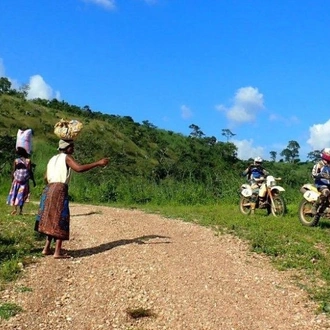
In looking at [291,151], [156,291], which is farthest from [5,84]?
[156,291]

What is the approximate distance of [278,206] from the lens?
13.2m

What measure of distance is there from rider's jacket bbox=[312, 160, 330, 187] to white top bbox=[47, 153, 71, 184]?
240 inches

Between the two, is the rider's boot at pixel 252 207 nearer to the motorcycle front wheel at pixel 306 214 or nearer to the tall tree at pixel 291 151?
the motorcycle front wheel at pixel 306 214

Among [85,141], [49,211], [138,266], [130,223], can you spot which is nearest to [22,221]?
[130,223]

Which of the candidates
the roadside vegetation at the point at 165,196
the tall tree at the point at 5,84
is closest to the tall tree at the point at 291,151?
the roadside vegetation at the point at 165,196

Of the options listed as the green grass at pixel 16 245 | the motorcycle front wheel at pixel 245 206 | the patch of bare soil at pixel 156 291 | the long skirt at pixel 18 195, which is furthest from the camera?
the motorcycle front wheel at pixel 245 206

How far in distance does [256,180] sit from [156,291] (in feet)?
28.1

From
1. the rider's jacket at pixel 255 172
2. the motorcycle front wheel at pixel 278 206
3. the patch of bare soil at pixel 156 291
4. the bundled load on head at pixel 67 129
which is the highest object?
the rider's jacket at pixel 255 172

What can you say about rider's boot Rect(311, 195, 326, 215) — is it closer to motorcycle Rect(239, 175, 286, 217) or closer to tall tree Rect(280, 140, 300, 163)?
motorcycle Rect(239, 175, 286, 217)

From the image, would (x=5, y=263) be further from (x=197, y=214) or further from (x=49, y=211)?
(x=197, y=214)

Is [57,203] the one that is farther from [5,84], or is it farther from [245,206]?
[5,84]

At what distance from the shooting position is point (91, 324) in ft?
16.7

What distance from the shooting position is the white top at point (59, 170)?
731cm

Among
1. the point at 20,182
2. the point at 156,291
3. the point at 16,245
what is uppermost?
the point at 20,182
